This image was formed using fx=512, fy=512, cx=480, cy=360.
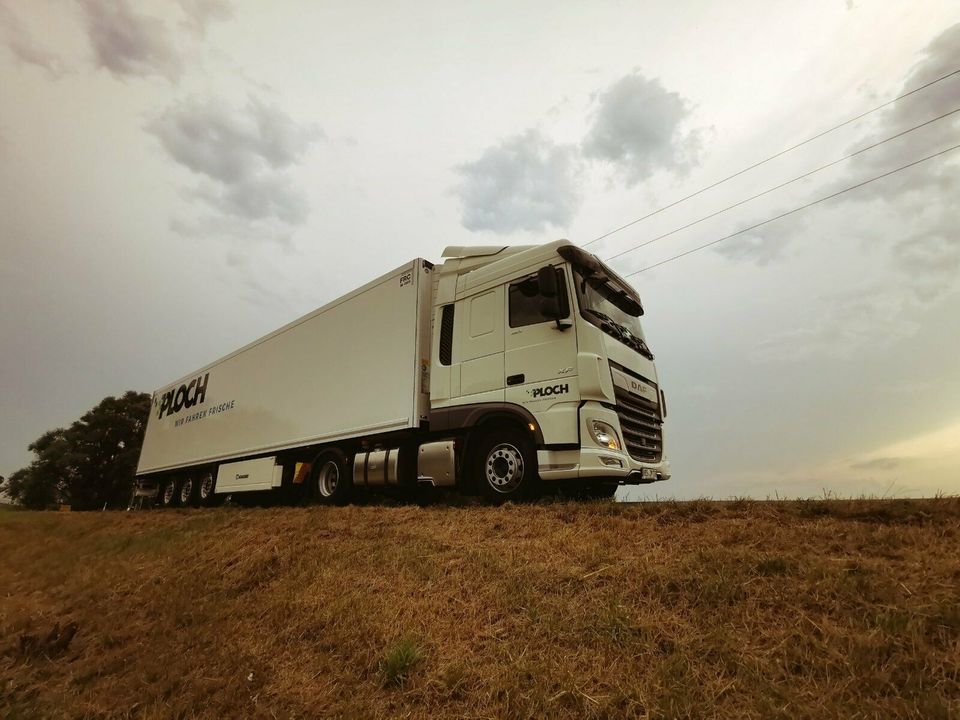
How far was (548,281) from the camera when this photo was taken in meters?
6.87

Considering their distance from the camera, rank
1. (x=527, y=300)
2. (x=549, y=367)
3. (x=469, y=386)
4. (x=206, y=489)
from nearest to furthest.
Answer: (x=549, y=367)
(x=527, y=300)
(x=469, y=386)
(x=206, y=489)

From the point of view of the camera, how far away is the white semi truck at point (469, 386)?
6.79m

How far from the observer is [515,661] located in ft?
11.1

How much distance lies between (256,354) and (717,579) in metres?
12.4

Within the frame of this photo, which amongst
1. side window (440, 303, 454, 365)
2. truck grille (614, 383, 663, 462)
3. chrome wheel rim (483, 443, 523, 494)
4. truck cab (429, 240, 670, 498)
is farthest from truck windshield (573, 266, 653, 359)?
side window (440, 303, 454, 365)

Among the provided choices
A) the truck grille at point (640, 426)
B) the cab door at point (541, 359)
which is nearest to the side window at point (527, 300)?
the cab door at point (541, 359)

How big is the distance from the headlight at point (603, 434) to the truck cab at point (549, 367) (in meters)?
0.01

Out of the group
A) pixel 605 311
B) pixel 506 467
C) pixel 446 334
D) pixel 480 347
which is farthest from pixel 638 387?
pixel 446 334

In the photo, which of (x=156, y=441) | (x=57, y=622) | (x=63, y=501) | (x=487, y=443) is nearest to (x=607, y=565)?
(x=487, y=443)

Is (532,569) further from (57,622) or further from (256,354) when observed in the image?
(256,354)

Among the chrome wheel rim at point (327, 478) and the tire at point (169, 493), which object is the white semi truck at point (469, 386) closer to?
the chrome wheel rim at point (327, 478)

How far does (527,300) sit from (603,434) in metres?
2.23

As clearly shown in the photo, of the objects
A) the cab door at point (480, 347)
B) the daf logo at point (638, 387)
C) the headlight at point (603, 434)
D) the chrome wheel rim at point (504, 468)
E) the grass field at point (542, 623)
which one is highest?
the cab door at point (480, 347)

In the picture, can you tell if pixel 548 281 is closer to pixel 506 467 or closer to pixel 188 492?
pixel 506 467
